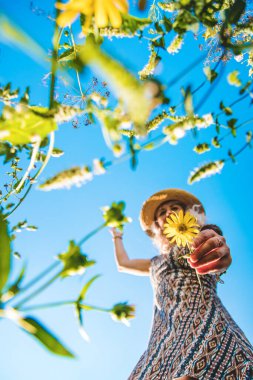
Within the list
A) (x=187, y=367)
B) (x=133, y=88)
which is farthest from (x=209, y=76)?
(x=187, y=367)

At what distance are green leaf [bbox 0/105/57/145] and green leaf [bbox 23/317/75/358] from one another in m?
0.18

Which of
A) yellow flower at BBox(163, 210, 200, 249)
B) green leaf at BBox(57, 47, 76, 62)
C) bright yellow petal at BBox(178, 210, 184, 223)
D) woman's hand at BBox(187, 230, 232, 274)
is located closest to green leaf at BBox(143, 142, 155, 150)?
green leaf at BBox(57, 47, 76, 62)

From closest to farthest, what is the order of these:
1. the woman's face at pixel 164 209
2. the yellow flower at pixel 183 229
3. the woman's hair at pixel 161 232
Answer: the yellow flower at pixel 183 229
the woman's hair at pixel 161 232
the woman's face at pixel 164 209

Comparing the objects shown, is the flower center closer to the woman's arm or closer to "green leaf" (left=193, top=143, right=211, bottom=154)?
the woman's arm

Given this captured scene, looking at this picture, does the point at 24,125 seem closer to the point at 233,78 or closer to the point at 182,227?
the point at 233,78

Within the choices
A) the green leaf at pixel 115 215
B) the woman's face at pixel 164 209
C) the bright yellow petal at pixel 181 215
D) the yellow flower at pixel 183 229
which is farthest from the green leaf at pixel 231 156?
the woman's face at pixel 164 209

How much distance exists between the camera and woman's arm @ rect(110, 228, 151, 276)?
2.05 meters

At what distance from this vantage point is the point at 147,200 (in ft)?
7.16

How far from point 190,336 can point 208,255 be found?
1.19 ft

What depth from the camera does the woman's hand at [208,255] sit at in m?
1.15

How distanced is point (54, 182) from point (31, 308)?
12 centimetres

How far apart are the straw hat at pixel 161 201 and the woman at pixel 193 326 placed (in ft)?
1.05

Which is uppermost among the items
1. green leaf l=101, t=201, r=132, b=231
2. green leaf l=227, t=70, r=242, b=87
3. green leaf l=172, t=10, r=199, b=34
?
green leaf l=172, t=10, r=199, b=34

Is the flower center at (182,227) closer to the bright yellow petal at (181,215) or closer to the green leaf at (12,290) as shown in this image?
the bright yellow petal at (181,215)
